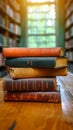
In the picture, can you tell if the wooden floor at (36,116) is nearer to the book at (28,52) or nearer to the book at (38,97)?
the book at (38,97)

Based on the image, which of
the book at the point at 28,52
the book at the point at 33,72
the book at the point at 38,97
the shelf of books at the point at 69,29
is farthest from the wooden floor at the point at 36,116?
the shelf of books at the point at 69,29

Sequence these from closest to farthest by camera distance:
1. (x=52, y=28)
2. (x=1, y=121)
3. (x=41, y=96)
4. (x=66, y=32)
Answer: (x=1, y=121) → (x=41, y=96) → (x=66, y=32) → (x=52, y=28)

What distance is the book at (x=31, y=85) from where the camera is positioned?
128cm

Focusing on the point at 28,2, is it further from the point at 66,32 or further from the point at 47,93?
the point at 47,93

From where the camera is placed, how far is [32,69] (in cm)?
131

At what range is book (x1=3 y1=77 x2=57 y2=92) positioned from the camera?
1278 millimetres

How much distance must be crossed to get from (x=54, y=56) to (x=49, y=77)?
143 millimetres

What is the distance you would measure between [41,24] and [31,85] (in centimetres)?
632

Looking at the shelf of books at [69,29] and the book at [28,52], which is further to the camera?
the shelf of books at [69,29]

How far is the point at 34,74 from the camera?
1.33m

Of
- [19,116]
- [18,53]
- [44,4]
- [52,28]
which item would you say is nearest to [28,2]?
[44,4]

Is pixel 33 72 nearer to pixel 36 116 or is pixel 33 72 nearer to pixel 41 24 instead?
pixel 36 116

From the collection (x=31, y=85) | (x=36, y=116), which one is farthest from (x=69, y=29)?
(x=36, y=116)

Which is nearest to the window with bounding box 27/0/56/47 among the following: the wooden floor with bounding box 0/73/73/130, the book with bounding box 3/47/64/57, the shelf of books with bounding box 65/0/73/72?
the shelf of books with bounding box 65/0/73/72
